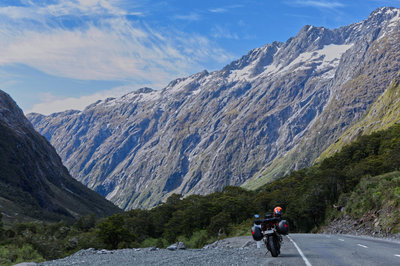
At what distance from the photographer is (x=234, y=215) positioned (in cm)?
8325

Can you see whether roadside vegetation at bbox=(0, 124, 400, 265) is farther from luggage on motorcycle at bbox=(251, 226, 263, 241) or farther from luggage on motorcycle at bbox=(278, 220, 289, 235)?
luggage on motorcycle at bbox=(251, 226, 263, 241)

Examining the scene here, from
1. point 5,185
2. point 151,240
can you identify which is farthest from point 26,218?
point 151,240

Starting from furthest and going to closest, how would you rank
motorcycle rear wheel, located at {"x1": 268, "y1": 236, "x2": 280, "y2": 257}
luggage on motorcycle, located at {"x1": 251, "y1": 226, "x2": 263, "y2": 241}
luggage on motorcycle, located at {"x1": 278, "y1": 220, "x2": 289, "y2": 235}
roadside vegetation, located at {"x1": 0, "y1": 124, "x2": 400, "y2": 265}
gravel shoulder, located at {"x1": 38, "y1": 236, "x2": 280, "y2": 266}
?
roadside vegetation, located at {"x1": 0, "y1": 124, "x2": 400, "y2": 265} < gravel shoulder, located at {"x1": 38, "y1": 236, "x2": 280, "y2": 266} < motorcycle rear wheel, located at {"x1": 268, "y1": 236, "x2": 280, "y2": 257} < luggage on motorcycle, located at {"x1": 251, "y1": 226, "x2": 263, "y2": 241} < luggage on motorcycle, located at {"x1": 278, "y1": 220, "x2": 289, "y2": 235}

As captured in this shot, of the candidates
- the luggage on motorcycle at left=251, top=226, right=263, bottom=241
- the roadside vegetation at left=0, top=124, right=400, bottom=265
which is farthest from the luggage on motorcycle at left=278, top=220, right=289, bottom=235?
the roadside vegetation at left=0, top=124, right=400, bottom=265

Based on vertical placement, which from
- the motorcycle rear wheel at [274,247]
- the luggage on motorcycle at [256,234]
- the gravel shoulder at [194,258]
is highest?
the luggage on motorcycle at [256,234]

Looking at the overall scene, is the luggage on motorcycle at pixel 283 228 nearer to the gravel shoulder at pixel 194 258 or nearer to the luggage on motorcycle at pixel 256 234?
the luggage on motorcycle at pixel 256 234

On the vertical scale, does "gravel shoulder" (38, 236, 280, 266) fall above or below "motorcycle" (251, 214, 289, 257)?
below

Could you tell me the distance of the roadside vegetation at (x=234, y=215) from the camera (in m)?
50.3

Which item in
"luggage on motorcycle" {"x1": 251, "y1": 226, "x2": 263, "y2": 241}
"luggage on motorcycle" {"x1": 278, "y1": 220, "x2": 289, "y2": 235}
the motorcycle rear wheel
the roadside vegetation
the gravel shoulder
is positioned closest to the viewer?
"luggage on motorcycle" {"x1": 278, "y1": 220, "x2": 289, "y2": 235}

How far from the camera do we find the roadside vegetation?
5031 cm

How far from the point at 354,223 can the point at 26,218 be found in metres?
134

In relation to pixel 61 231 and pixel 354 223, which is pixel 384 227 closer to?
pixel 354 223

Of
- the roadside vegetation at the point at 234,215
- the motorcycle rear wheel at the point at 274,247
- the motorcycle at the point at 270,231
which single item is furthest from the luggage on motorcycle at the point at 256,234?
the roadside vegetation at the point at 234,215

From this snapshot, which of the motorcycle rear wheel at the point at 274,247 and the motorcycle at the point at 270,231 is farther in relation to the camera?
the motorcycle rear wheel at the point at 274,247
